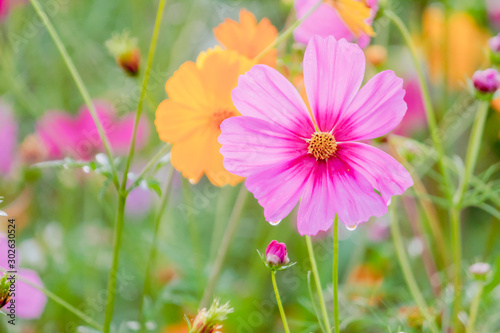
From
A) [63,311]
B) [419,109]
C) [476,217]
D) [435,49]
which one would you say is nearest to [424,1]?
[435,49]

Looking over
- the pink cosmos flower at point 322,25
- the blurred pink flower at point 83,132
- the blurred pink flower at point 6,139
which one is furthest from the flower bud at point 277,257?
the blurred pink flower at point 6,139

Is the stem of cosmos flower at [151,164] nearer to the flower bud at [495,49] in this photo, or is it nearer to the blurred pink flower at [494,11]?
the flower bud at [495,49]

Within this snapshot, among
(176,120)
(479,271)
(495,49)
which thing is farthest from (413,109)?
(176,120)

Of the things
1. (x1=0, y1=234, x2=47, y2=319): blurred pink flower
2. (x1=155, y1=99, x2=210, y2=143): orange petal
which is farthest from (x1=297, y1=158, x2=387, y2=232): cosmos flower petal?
(x1=0, y1=234, x2=47, y2=319): blurred pink flower

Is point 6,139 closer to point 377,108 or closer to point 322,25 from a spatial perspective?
point 322,25

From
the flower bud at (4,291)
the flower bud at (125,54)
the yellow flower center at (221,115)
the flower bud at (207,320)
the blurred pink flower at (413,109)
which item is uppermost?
the blurred pink flower at (413,109)

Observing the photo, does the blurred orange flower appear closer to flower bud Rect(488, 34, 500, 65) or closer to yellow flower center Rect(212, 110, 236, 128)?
flower bud Rect(488, 34, 500, 65)

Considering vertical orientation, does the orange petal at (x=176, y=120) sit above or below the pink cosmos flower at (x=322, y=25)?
below
